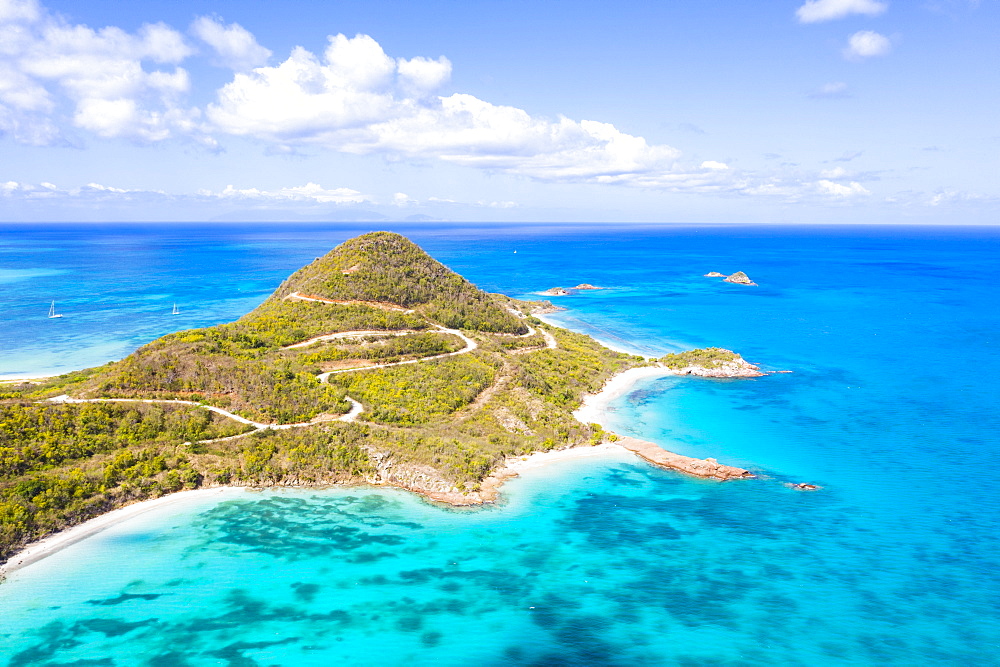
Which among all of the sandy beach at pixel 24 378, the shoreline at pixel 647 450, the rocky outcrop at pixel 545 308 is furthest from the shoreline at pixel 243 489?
the rocky outcrop at pixel 545 308

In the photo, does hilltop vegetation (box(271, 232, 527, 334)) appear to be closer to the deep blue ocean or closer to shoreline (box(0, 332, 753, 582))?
shoreline (box(0, 332, 753, 582))

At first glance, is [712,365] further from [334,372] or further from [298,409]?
[298,409]

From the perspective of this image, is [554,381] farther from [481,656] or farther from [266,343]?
[481,656]

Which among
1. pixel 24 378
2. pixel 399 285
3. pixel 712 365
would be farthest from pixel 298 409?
pixel 712 365

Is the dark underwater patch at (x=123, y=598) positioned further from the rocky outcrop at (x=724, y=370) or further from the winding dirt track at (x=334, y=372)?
the rocky outcrop at (x=724, y=370)

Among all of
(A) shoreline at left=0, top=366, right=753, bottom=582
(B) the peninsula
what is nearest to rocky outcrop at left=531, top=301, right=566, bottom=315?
(B) the peninsula
